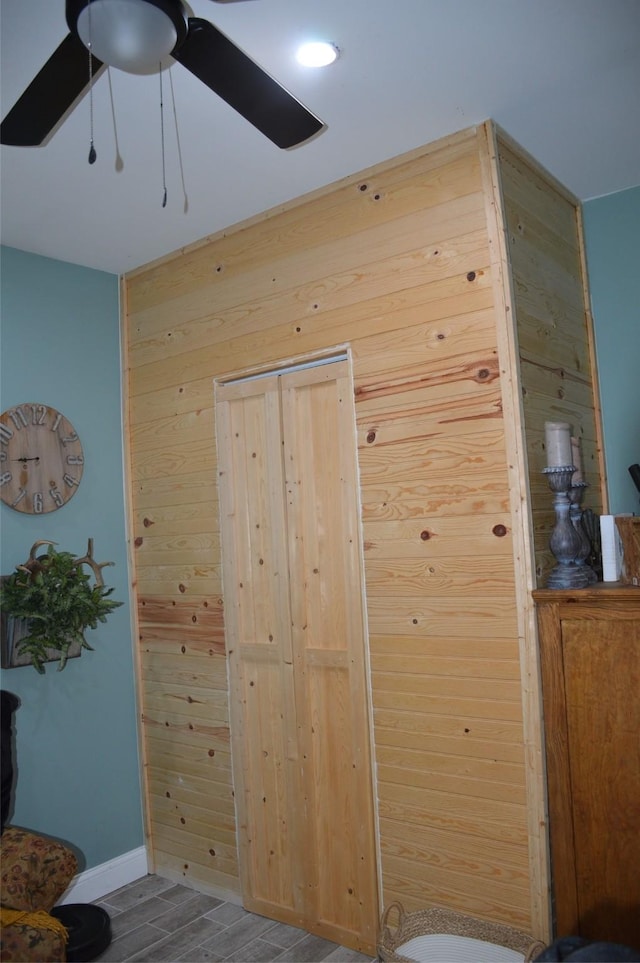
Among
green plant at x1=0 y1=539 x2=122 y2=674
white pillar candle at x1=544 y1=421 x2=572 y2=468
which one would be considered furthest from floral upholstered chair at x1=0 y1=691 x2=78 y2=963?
white pillar candle at x1=544 y1=421 x2=572 y2=468

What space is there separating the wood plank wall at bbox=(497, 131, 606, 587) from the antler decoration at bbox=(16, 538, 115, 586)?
71.0 inches

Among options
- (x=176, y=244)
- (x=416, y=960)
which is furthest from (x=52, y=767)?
(x=176, y=244)

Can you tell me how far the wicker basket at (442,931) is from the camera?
2281mm

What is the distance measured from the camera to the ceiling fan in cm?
143

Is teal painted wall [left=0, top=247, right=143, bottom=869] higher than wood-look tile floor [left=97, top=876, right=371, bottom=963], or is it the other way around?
teal painted wall [left=0, top=247, right=143, bottom=869]

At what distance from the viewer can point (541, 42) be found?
2.06 m

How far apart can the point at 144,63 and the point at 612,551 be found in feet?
6.26

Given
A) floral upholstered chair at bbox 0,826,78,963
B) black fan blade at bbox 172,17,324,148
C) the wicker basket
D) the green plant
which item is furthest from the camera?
the green plant

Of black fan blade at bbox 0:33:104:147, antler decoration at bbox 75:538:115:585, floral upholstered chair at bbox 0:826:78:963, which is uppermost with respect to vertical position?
black fan blade at bbox 0:33:104:147

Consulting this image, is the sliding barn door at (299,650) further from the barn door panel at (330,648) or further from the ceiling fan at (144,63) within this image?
the ceiling fan at (144,63)

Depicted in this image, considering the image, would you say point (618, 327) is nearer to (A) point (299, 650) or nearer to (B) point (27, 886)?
(A) point (299, 650)

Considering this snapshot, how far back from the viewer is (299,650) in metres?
2.92

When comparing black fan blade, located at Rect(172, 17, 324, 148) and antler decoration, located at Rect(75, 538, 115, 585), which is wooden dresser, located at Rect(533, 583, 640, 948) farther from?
antler decoration, located at Rect(75, 538, 115, 585)

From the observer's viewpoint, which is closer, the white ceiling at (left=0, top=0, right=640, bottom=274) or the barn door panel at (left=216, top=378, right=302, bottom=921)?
the white ceiling at (left=0, top=0, right=640, bottom=274)
